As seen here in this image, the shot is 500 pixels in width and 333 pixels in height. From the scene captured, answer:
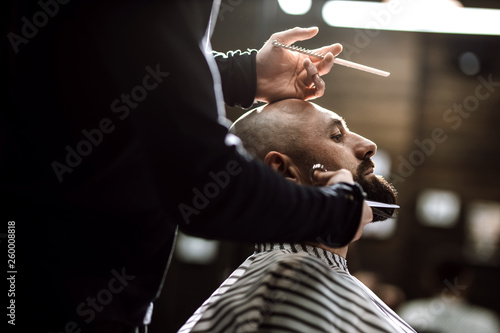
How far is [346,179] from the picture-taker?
125 cm

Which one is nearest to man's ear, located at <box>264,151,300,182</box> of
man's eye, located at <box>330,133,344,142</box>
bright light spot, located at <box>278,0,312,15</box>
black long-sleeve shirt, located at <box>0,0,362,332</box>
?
man's eye, located at <box>330,133,344,142</box>

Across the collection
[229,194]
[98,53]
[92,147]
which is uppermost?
[98,53]

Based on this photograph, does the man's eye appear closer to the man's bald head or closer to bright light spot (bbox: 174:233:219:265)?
the man's bald head

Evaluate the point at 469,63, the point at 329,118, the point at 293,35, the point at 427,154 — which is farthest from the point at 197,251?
the point at 293,35

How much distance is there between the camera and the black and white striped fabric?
1.17 m

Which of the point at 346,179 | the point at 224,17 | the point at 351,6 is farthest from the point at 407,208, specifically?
the point at 346,179

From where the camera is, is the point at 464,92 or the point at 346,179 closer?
the point at 346,179

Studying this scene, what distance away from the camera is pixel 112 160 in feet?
3.39

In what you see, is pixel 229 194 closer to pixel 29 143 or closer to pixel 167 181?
pixel 167 181

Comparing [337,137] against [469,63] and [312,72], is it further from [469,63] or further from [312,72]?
[469,63]

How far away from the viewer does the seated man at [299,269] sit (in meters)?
1.20

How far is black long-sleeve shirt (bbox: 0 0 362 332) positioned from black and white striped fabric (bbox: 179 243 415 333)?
8.8 inches

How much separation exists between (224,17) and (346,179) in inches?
47.1

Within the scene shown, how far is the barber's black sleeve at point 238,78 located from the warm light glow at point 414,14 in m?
1.94
